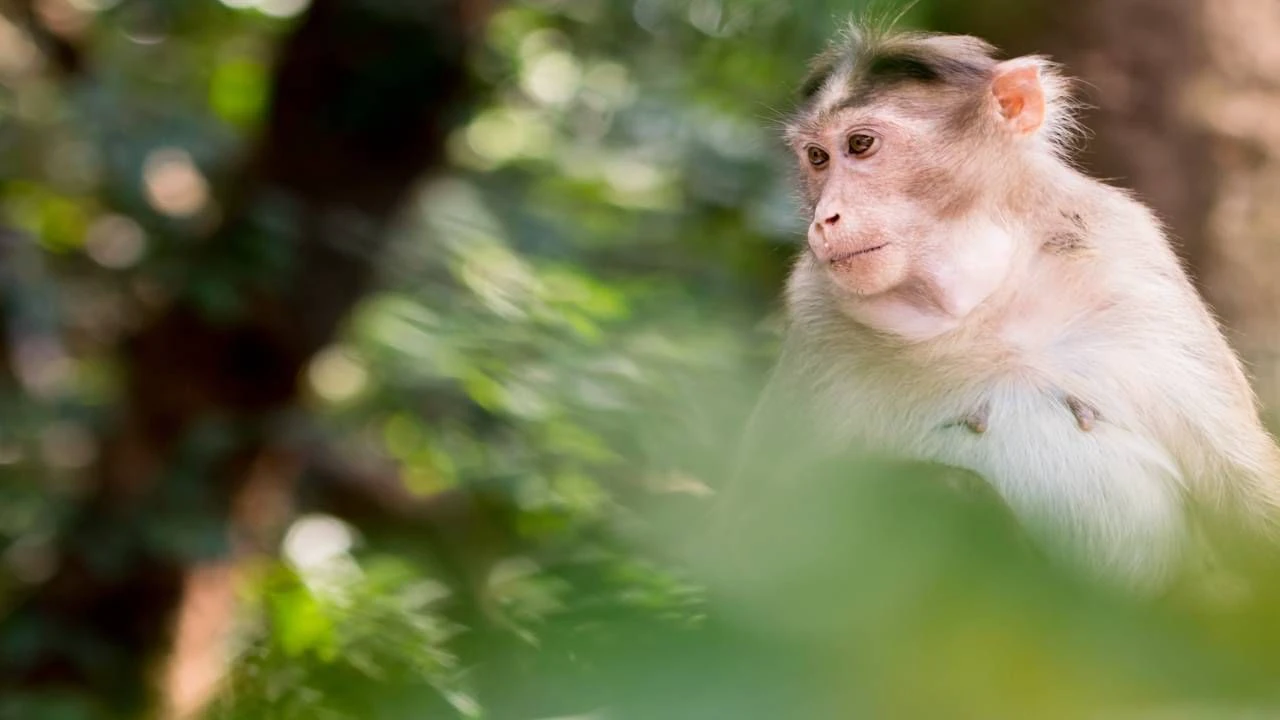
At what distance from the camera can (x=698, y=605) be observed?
1.62 feet

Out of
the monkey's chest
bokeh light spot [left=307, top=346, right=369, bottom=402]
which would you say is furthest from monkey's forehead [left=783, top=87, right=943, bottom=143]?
bokeh light spot [left=307, top=346, right=369, bottom=402]

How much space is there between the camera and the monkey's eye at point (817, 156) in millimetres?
3016

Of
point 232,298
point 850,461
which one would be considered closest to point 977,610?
point 850,461

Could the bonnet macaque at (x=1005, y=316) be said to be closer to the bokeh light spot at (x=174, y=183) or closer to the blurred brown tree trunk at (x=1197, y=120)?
the blurred brown tree trunk at (x=1197, y=120)

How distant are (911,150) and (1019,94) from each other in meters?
0.30

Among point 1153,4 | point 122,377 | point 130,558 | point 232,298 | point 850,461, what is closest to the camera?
point 850,461

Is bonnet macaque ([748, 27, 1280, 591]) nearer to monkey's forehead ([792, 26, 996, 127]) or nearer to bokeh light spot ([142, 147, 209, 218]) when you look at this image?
monkey's forehead ([792, 26, 996, 127])

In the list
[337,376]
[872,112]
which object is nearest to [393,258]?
[337,376]

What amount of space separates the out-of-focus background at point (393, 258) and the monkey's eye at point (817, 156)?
295 mm

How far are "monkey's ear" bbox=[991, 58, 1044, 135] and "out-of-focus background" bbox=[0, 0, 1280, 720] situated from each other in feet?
0.61

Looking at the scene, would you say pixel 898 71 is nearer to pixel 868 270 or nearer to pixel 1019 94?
pixel 1019 94

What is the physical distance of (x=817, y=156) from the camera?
3.05m

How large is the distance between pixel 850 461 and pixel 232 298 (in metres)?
4.65

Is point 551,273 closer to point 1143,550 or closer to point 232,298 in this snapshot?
point 232,298
